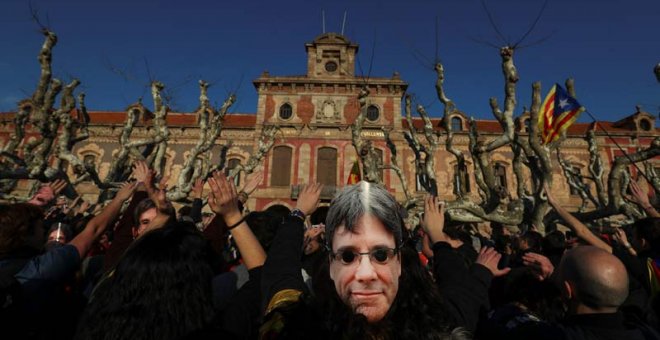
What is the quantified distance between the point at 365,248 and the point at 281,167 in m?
20.5

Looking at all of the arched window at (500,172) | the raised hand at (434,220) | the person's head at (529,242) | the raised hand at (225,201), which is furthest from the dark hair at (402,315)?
the arched window at (500,172)

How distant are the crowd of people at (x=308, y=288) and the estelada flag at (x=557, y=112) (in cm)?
632

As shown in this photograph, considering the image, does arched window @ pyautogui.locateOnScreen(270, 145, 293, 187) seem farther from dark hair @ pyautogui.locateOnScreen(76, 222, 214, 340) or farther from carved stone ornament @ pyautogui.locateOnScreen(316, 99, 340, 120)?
dark hair @ pyautogui.locateOnScreen(76, 222, 214, 340)

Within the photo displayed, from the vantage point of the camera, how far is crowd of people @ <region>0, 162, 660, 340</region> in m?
1.33

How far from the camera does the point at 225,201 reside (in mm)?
1842

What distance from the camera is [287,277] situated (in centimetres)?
155

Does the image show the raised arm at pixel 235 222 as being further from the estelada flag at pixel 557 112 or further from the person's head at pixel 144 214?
the estelada flag at pixel 557 112

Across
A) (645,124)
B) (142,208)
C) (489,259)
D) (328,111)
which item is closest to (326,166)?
(328,111)

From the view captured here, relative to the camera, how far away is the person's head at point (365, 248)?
51.6 inches

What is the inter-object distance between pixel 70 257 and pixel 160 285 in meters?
1.14

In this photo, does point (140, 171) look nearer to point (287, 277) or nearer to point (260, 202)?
point (287, 277)

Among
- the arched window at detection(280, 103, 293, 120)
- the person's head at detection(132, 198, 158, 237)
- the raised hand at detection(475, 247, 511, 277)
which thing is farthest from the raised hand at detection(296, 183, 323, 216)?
the arched window at detection(280, 103, 293, 120)

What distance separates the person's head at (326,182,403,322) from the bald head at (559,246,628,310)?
1.13 m

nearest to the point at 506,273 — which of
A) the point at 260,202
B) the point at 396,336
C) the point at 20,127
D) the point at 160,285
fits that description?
the point at 396,336
